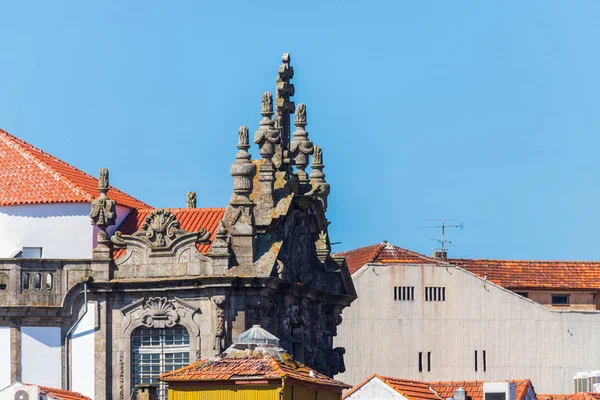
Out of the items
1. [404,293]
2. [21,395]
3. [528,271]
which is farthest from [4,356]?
[528,271]

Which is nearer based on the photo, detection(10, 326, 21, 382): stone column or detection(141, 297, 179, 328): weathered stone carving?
detection(141, 297, 179, 328): weathered stone carving

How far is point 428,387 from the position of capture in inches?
2697

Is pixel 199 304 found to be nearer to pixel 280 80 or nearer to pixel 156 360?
pixel 156 360

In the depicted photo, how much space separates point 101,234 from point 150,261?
1.83 m

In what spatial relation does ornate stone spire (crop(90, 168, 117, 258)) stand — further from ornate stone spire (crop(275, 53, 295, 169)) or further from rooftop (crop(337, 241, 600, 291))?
rooftop (crop(337, 241, 600, 291))

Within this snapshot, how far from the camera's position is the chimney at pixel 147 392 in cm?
5847

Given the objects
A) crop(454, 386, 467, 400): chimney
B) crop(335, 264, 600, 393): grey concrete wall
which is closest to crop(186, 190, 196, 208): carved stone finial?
crop(454, 386, 467, 400): chimney

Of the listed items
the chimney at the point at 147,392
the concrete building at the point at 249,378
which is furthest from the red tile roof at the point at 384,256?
the concrete building at the point at 249,378

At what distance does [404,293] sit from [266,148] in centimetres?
2851

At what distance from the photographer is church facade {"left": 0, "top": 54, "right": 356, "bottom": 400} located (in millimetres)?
64625

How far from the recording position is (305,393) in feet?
172

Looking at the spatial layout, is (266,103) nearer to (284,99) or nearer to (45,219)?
(284,99)

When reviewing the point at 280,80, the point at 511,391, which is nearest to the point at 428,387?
the point at 511,391

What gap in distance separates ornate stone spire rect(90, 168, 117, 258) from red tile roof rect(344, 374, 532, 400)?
319 inches
